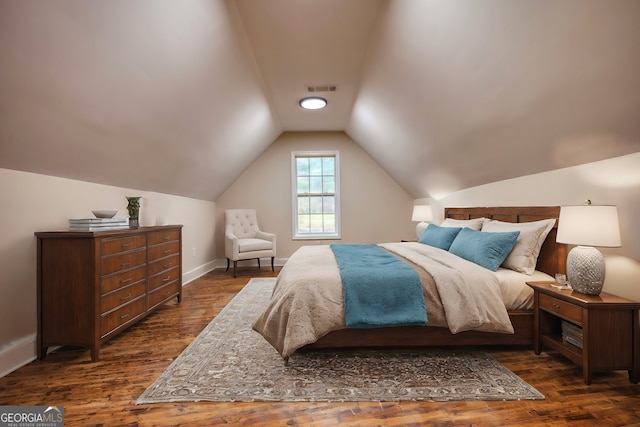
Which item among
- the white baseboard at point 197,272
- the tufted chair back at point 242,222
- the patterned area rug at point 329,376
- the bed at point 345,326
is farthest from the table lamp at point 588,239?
the tufted chair back at point 242,222

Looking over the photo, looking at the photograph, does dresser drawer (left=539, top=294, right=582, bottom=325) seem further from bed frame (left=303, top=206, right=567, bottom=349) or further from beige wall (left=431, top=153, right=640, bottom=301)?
beige wall (left=431, top=153, right=640, bottom=301)

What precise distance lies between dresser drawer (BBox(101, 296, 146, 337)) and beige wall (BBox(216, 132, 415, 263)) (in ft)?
10.1

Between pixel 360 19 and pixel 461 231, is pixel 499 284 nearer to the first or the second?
pixel 461 231

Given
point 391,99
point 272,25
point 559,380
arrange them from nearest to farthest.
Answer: point 559,380, point 272,25, point 391,99

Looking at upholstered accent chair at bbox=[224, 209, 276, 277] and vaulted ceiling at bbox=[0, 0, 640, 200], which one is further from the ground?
A: vaulted ceiling at bbox=[0, 0, 640, 200]

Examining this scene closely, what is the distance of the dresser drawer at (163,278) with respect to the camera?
111 inches

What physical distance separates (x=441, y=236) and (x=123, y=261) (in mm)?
3004

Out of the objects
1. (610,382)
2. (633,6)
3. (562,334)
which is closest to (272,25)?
(633,6)

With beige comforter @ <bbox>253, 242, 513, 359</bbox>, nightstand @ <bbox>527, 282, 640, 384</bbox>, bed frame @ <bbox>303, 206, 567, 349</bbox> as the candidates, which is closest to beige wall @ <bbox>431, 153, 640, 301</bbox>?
nightstand @ <bbox>527, 282, 640, 384</bbox>

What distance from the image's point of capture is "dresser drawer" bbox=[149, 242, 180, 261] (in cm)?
286

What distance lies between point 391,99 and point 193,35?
2.05 meters

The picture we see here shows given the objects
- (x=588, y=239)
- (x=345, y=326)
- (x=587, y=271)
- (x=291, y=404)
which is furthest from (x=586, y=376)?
(x=291, y=404)

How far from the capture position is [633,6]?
4.21 ft

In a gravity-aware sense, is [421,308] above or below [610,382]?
above
